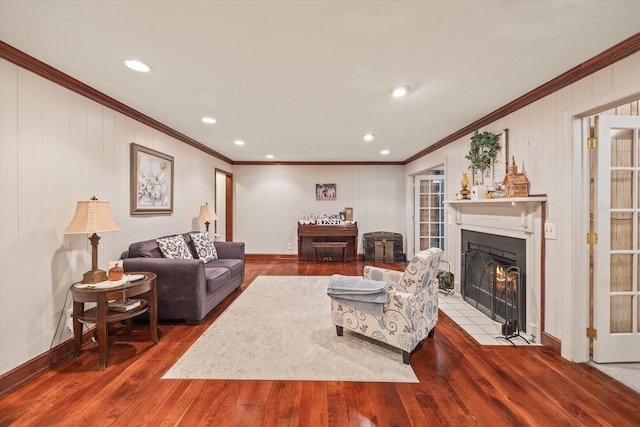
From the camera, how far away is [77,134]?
2330 millimetres

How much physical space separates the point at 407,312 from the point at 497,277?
1639 mm

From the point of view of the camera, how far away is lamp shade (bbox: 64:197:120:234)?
204 cm

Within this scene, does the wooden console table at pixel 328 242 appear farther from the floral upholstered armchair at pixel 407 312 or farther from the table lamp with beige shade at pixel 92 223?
the table lamp with beige shade at pixel 92 223

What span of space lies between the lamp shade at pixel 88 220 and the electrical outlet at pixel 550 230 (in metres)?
3.72

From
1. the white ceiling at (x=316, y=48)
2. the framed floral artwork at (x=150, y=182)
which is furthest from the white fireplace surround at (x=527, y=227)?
the framed floral artwork at (x=150, y=182)

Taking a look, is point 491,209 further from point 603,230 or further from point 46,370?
point 46,370

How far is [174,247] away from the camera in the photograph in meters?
3.24

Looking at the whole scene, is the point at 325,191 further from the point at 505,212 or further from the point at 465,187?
the point at 505,212

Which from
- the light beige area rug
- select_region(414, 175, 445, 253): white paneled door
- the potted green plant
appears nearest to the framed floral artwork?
the light beige area rug

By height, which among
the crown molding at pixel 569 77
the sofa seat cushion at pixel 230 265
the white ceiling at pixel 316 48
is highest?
the white ceiling at pixel 316 48

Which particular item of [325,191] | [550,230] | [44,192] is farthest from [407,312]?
[325,191]

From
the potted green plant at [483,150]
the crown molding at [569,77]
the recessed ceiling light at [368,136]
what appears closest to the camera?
the crown molding at [569,77]

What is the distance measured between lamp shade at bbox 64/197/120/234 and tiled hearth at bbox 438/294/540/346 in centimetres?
345

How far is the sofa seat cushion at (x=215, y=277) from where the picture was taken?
297cm
